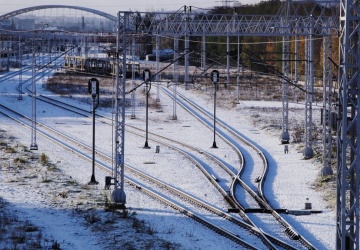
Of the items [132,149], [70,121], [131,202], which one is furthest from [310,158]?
[70,121]

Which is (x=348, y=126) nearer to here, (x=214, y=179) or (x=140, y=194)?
(x=140, y=194)

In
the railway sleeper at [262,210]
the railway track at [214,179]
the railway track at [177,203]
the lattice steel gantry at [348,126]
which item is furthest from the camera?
the railway sleeper at [262,210]

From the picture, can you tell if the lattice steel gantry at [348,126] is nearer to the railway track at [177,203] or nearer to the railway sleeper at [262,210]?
the railway track at [177,203]

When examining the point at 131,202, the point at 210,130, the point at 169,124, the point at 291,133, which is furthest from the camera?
the point at 169,124

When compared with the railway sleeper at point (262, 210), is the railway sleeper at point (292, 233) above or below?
above

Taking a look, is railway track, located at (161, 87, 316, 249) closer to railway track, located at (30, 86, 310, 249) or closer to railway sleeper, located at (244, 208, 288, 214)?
railway sleeper, located at (244, 208, 288, 214)

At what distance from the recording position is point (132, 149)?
1160 inches

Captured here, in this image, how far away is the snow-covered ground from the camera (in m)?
15.5

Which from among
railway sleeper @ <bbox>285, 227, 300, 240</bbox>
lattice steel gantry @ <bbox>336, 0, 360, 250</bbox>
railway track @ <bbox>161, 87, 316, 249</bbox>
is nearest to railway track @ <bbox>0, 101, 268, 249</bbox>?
railway sleeper @ <bbox>285, 227, 300, 240</bbox>

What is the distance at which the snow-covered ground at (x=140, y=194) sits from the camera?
51.0ft

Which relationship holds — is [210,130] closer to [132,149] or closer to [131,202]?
[132,149]

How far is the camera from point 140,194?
806 inches

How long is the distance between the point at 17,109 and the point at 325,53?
26.0 metres

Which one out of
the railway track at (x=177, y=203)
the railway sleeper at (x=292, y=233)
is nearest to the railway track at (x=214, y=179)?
the railway track at (x=177, y=203)
